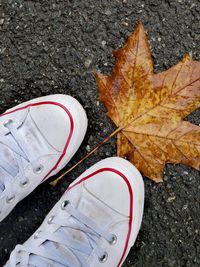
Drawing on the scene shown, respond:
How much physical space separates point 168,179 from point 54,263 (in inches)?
20.5

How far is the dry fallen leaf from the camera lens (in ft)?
5.49

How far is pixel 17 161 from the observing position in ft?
5.88

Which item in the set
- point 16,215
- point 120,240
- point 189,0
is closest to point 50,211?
point 16,215

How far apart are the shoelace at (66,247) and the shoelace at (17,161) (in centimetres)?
18

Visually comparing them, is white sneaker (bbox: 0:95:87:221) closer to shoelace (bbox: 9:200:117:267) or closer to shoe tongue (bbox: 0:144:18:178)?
shoe tongue (bbox: 0:144:18:178)

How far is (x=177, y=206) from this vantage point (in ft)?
5.97

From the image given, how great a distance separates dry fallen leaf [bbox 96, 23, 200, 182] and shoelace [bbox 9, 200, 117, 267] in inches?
12.1

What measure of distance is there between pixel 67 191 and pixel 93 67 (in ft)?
1.59

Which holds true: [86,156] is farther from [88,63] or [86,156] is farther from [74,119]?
[88,63]

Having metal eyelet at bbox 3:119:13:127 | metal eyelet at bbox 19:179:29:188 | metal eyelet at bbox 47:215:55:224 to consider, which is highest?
metal eyelet at bbox 3:119:13:127

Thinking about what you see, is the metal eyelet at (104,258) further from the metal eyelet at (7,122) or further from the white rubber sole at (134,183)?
the metal eyelet at (7,122)

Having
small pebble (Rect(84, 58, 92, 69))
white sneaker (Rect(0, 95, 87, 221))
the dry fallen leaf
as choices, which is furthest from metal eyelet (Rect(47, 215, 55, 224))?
small pebble (Rect(84, 58, 92, 69))

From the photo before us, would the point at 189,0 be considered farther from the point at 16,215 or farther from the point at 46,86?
the point at 16,215

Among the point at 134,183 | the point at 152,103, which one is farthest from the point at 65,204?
the point at 152,103
